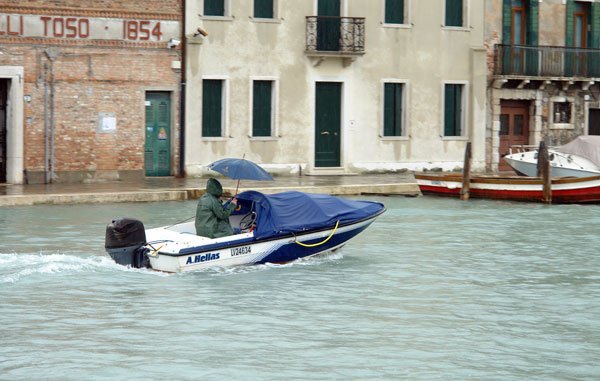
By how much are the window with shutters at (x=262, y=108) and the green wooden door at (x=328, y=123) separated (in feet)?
4.39

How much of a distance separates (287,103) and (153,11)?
14.6 feet

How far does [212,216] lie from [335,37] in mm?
16691

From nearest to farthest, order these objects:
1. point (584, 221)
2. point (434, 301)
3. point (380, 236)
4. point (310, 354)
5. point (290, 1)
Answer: point (310, 354) < point (434, 301) < point (380, 236) < point (584, 221) < point (290, 1)

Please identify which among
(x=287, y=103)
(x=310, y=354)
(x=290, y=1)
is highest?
(x=290, y=1)

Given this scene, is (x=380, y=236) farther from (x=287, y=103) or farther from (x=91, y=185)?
(x=287, y=103)

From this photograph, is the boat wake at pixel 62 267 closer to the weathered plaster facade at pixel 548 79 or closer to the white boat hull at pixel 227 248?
the white boat hull at pixel 227 248

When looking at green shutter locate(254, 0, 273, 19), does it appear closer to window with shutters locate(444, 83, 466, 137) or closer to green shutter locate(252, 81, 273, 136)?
green shutter locate(252, 81, 273, 136)

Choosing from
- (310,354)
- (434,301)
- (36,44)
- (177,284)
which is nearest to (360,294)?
(434,301)

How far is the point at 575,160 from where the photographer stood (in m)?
33.6

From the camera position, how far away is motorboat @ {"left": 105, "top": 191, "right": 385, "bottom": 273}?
18625mm

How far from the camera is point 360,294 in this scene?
1784 cm

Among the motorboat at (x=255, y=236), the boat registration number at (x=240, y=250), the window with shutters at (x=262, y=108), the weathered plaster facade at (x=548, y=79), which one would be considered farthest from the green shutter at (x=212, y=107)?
the boat registration number at (x=240, y=250)

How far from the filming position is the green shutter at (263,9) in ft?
113

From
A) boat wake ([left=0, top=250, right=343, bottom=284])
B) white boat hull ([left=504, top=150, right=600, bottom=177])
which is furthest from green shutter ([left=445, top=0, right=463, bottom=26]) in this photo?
boat wake ([left=0, top=250, right=343, bottom=284])
